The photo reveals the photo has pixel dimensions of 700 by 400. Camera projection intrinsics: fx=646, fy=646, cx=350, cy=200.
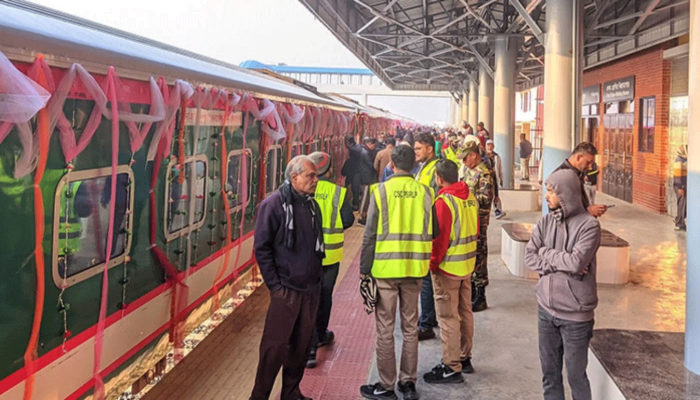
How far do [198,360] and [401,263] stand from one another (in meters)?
2.39

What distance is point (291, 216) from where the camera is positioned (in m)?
4.21

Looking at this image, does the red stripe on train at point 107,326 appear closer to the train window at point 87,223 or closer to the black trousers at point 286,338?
the train window at point 87,223

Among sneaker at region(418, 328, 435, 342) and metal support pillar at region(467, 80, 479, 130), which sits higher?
metal support pillar at region(467, 80, 479, 130)

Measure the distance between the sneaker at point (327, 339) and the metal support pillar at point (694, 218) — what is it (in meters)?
3.07

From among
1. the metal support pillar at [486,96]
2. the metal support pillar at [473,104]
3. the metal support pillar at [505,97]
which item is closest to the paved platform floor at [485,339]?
the metal support pillar at [505,97]

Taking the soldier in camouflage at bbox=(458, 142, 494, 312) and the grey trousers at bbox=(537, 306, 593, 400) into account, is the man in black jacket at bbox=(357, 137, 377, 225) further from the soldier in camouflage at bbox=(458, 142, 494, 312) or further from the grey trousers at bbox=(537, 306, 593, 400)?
the grey trousers at bbox=(537, 306, 593, 400)

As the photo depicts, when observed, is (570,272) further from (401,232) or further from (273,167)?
(273,167)

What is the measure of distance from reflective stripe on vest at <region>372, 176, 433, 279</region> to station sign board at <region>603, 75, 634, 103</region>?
48.4 ft

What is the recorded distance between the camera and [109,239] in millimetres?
3801

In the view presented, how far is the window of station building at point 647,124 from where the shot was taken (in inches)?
626

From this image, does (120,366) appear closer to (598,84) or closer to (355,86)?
(598,84)

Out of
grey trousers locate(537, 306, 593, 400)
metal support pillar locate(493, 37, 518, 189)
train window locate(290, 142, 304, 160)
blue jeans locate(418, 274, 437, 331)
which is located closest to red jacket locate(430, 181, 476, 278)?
grey trousers locate(537, 306, 593, 400)

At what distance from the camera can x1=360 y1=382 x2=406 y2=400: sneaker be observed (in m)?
4.77

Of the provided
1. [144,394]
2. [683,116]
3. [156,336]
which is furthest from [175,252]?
[683,116]
